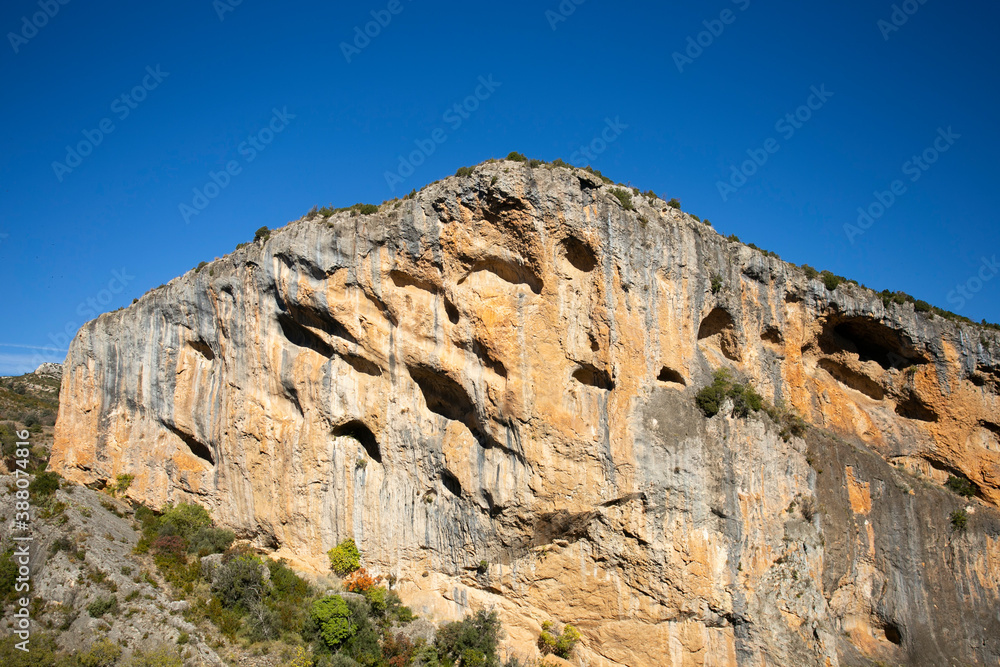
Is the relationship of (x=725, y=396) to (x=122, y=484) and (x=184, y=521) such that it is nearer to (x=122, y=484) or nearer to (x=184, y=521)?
(x=184, y=521)

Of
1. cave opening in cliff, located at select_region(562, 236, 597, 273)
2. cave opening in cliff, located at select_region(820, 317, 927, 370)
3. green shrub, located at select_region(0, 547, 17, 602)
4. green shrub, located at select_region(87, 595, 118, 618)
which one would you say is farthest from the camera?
cave opening in cliff, located at select_region(820, 317, 927, 370)

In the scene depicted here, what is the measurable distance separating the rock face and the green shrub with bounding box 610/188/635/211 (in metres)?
0.26

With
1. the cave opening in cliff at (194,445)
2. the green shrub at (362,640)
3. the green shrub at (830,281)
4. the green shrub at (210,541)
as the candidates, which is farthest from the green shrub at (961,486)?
the cave opening in cliff at (194,445)

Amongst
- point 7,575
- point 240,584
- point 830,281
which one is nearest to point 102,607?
point 7,575

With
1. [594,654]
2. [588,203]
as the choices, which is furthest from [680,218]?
[594,654]

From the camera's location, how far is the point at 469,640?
1822cm

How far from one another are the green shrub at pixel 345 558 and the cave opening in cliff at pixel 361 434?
9.12 ft

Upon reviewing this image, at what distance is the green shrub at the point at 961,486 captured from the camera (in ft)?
75.2

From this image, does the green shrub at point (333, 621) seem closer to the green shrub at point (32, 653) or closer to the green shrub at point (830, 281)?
the green shrub at point (32, 653)

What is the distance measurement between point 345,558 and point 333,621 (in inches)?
98.5

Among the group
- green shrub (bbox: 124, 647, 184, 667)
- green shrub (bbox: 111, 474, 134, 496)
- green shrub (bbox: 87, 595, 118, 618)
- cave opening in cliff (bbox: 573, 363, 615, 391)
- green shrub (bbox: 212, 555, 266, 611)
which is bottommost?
green shrub (bbox: 124, 647, 184, 667)

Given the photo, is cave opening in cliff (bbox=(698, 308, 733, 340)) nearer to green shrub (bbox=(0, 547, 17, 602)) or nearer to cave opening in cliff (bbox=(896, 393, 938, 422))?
cave opening in cliff (bbox=(896, 393, 938, 422))

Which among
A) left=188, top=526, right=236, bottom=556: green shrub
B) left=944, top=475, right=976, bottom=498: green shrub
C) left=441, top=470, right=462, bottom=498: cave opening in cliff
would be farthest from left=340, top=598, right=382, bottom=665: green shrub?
left=944, top=475, right=976, bottom=498: green shrub

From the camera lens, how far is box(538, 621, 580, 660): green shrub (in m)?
18.8
